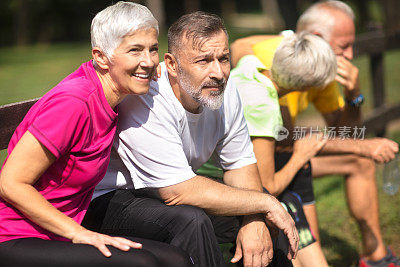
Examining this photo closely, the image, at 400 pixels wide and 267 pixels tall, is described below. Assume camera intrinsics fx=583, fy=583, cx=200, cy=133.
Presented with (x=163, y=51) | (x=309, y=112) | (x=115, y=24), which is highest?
(x=115, y=24)

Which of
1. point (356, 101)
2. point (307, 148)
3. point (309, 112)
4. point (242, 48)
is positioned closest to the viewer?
point (307, 148)

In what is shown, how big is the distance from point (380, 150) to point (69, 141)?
84.6 inches

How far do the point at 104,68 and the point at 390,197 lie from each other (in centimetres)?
357

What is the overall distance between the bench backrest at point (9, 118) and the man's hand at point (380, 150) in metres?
2.12

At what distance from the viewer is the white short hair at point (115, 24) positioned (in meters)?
2.44

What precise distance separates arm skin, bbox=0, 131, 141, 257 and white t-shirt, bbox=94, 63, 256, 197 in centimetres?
44

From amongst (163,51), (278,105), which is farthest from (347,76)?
(163,51)

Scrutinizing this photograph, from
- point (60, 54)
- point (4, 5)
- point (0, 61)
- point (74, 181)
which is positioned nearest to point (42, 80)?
point (0, 61)

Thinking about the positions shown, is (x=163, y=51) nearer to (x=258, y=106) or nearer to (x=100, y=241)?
(x=258, y=106)

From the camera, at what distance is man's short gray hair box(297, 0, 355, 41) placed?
13.2 feet

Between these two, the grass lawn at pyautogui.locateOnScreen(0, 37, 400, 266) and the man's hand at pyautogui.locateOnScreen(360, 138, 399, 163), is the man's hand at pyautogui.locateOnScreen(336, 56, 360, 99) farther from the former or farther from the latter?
the grass lawn at pyautogui.locateOnScreen(0, 37, 400, 266)

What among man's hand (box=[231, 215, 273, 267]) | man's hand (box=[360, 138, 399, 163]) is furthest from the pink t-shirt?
man's hand (box=[360, 138, 399, 163])

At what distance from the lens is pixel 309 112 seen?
9.09 m

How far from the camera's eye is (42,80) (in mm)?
12047
